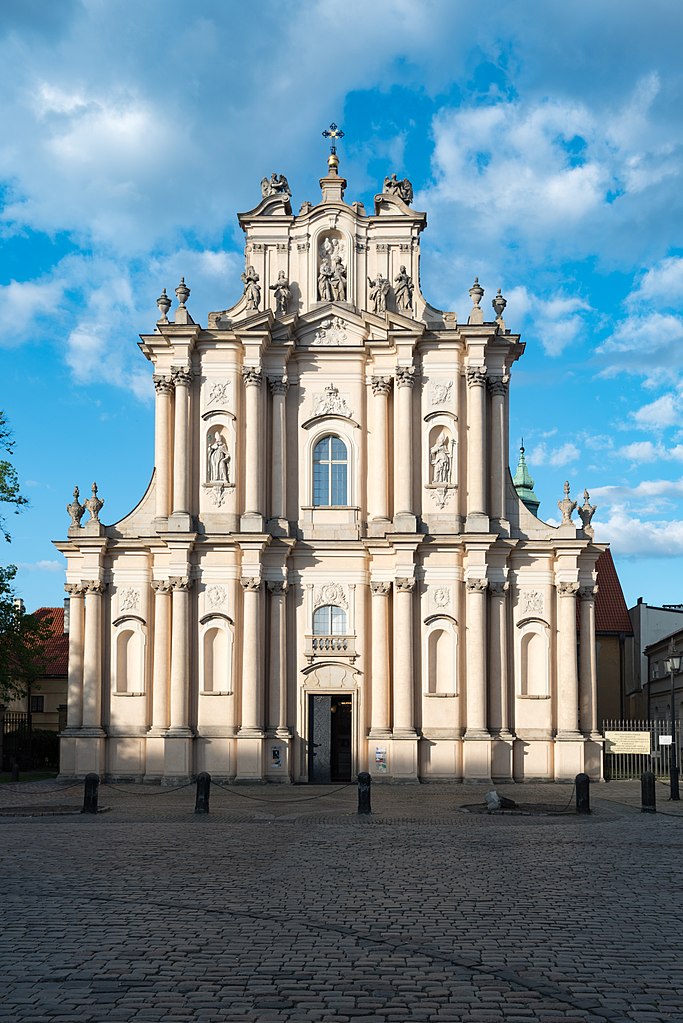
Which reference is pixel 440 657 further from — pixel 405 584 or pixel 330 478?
pixel 330 478

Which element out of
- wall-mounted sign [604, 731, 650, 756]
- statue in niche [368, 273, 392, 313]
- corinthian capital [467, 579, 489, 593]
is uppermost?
statue in niche [368, 273, 392, 313]

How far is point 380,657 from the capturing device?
38.9 metres

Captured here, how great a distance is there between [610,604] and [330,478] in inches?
1234

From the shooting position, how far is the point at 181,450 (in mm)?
39531

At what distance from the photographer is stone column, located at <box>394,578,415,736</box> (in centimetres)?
3825

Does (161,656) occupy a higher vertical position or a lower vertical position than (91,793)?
higher

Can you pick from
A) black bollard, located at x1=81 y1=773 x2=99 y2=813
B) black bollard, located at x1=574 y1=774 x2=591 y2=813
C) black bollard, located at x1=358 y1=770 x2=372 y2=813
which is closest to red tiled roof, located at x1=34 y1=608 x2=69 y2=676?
black bollard, located at x1=81 y1=773 x2=99 y2=813

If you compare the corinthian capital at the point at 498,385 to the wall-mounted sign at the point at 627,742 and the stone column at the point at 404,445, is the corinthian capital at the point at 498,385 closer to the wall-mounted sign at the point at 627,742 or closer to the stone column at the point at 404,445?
the stone column at the point at 404,445

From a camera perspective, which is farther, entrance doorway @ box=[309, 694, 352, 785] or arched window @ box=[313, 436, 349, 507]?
arched window @ box=[313, 436, 349, 507]

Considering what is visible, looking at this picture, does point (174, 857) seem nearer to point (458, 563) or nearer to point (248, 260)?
point (458, 563)

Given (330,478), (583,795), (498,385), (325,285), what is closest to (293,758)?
(330,478)

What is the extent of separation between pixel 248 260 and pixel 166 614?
12.8m

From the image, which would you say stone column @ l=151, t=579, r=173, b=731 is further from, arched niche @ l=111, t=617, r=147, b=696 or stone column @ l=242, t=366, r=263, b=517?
stone column @ l=242, t=366, r=263, b=517

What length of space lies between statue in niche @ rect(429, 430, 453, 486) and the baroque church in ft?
0.22
